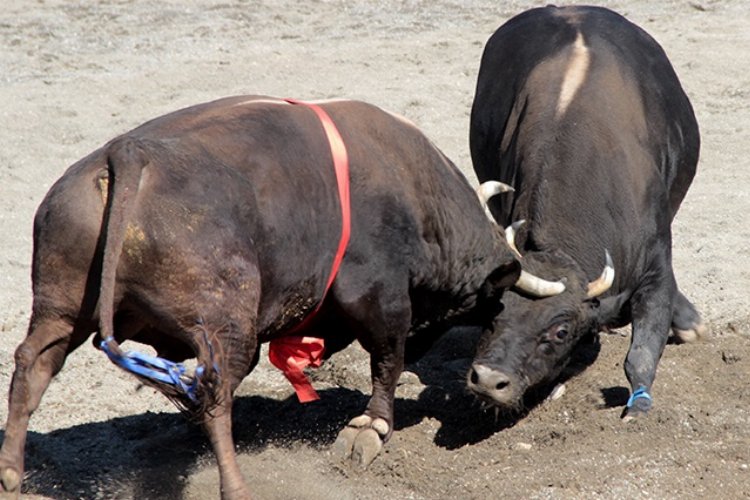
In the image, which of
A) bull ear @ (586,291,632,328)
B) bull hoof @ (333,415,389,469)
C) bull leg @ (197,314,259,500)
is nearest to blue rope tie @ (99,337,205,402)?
bull leg @ (197,314,259,500)

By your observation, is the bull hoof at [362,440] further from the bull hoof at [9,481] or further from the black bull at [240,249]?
the bull hoof at [9,481]

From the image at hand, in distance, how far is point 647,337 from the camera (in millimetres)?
6805

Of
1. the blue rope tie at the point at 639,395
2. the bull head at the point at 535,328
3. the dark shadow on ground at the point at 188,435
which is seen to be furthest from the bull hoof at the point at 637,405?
the bull head at the point at 535,328

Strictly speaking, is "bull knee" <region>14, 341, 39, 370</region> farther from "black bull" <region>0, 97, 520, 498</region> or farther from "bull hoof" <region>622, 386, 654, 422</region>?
"bull hoof" <region>622, 386, 654, 422</region>

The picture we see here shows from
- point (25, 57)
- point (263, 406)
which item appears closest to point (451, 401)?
point (263, 406)

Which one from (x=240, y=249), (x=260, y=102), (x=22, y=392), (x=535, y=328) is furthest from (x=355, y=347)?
(x=22, y=392)

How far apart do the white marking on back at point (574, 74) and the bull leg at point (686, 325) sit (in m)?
1.21

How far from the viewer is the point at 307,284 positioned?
5391 mm

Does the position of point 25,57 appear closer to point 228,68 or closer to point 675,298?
point 228,68

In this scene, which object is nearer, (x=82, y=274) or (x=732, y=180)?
(x=82, y=274)

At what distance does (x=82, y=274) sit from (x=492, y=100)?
3841 millimetres

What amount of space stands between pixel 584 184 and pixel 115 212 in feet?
9.52

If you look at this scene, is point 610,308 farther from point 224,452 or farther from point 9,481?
point 9,481

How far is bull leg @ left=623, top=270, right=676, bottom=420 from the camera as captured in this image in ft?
20.9
